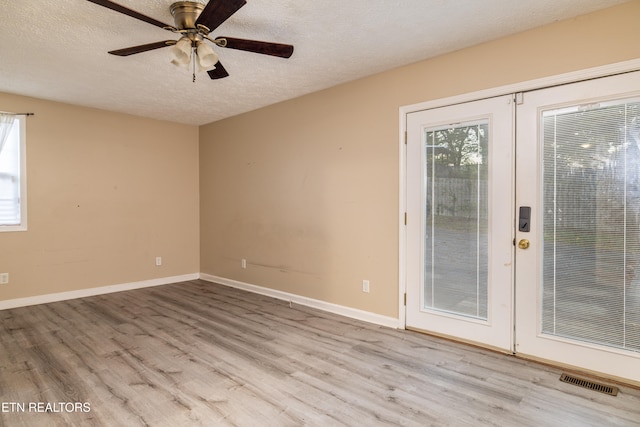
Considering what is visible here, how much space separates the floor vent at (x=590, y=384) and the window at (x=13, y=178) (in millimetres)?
5792

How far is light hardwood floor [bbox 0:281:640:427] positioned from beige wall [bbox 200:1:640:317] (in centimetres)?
74

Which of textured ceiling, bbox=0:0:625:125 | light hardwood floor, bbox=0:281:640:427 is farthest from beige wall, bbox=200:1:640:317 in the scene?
light hardwood floor, bbox=0:281:640:427

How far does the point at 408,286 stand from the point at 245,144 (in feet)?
10.4

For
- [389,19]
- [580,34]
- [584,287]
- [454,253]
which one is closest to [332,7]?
[389,19]

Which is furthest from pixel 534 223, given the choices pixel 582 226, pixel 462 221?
pixel 462 221

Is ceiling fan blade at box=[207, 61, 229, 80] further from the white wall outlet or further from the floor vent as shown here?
the floor vent

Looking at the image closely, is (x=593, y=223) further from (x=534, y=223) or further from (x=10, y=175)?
(x=10, y=175)

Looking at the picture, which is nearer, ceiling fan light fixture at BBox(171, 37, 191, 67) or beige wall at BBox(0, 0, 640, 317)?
ceiling fan light fixture at BBox(171, 37, 191, 67)

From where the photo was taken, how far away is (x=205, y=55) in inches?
88.7

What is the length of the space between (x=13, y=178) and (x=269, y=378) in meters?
4.16

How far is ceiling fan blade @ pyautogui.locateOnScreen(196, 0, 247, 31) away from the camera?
73.1 inches

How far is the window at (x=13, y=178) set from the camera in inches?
162

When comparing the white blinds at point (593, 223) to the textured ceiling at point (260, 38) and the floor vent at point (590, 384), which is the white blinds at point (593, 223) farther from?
the textured ceiling at point (260, 38)

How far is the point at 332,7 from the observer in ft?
7.66
